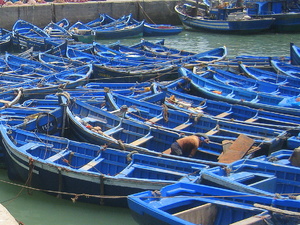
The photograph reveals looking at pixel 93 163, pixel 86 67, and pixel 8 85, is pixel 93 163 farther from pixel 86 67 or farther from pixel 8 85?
pixel 86 67

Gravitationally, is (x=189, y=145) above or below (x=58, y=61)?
below

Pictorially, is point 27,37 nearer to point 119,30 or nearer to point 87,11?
point 119,30

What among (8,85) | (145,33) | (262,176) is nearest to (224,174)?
(262,176)

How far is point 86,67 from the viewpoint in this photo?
2144 centimetres

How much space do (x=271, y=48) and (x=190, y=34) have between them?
284 inches

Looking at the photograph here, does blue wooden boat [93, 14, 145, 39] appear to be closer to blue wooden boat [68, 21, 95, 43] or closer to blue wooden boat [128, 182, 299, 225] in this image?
blue wooden boat [68, 21, 95, 43]

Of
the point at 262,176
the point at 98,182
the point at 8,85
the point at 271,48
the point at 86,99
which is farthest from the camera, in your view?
the point at 271,48

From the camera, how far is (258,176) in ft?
34.8

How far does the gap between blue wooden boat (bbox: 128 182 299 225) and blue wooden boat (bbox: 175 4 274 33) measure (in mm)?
28873

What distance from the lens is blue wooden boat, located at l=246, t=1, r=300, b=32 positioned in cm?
3734

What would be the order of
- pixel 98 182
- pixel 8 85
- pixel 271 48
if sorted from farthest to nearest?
pixel 271 48 → pixel 8 85 → pixel 98 182

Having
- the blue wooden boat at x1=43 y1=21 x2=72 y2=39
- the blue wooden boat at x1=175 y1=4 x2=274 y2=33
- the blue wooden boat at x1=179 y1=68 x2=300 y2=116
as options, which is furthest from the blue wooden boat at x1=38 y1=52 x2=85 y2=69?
the blue wooden boat at x1=175 y1=4 x2=274 y2=33

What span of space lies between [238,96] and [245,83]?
1684 mm

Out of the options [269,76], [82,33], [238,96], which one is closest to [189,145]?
[238,96]
